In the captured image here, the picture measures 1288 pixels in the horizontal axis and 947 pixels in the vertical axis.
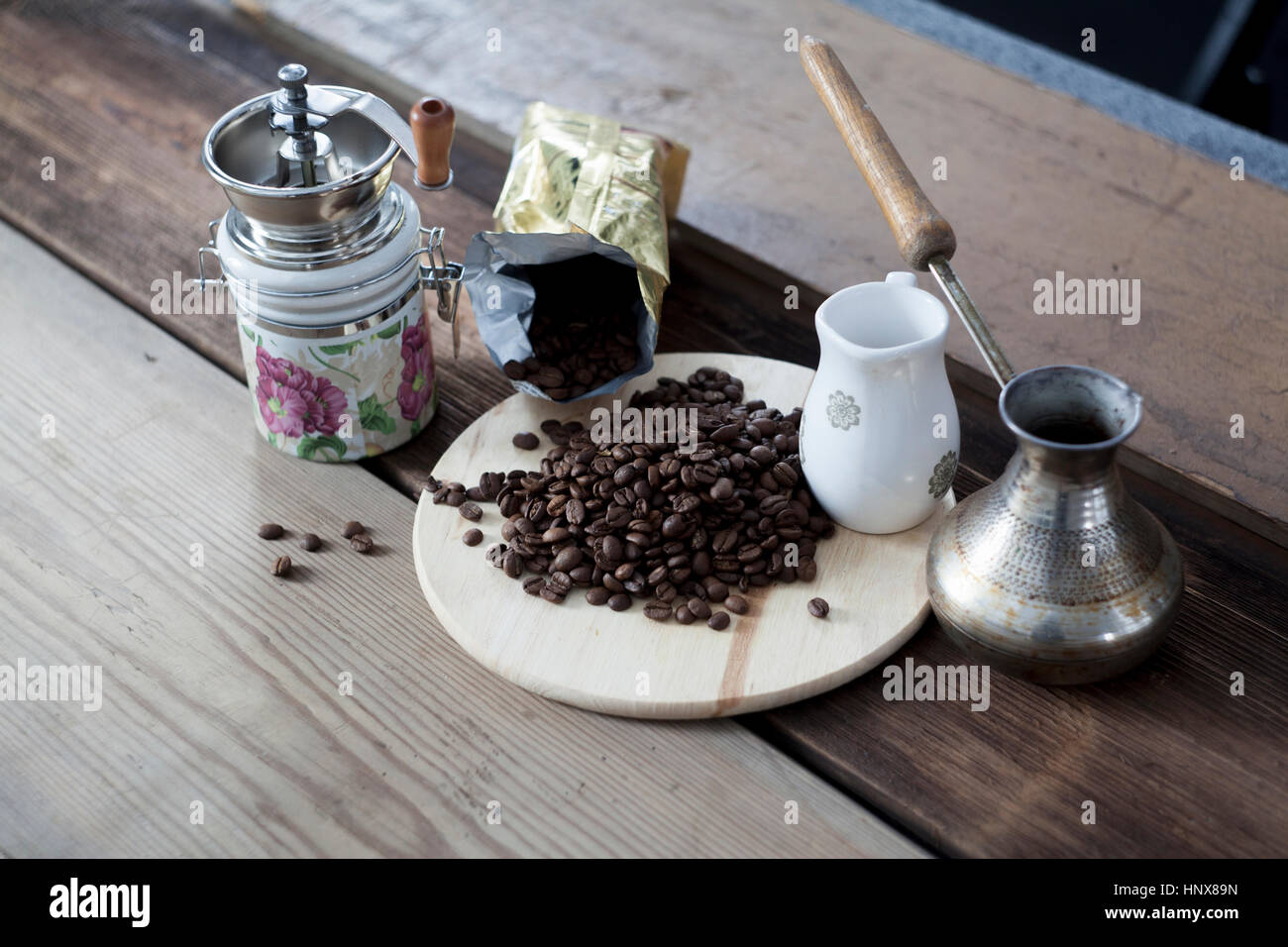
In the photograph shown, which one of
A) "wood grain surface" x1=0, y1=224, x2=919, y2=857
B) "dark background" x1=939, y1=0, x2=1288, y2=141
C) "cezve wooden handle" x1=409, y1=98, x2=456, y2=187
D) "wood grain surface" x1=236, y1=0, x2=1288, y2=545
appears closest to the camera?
"wood grain surface" x1=0, y1=224, x2=919, y2=857

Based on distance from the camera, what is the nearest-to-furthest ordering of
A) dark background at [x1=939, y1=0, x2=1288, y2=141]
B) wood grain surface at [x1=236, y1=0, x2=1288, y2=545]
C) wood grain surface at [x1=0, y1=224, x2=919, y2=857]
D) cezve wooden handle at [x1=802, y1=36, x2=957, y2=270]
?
wood grain surface at [x1=0, y1=224, x2=919, y2=857]
cezve wooden handle at [x1=802, y1=36, x2=957, y2=270]
wood grain surface at [x1=236, y1=0, x2=1288, y2=545]
dark background at [x1=939, y1=0, x2=1288, y2=141]

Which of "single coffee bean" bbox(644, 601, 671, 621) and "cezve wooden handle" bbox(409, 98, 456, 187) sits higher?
"cezve wooden handle" bbox(409, 98, 456, 187)

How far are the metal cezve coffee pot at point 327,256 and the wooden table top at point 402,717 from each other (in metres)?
0.09

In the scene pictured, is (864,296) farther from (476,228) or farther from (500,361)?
(476,228)

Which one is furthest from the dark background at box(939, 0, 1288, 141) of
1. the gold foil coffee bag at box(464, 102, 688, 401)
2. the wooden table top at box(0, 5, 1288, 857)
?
the wooden table top at box(0, 5, 1288, 857)

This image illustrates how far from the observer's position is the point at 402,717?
1.02 meters

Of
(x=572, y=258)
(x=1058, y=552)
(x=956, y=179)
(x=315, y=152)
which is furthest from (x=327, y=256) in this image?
(x=956, y=179)

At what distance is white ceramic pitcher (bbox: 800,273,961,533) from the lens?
1.06 m

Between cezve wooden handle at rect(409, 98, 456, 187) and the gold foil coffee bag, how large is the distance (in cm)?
8

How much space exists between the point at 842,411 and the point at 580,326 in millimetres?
335

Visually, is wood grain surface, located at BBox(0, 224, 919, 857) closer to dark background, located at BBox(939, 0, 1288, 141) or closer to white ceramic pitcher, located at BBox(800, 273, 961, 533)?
white ceramic pitcher, located at BBox(800, 273, 961, 533)

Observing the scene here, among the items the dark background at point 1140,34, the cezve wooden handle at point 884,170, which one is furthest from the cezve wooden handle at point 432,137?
the dark background at point 1140,34

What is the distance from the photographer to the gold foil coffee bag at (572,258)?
1249 millimetres

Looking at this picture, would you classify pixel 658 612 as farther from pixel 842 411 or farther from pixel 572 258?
pixel 572 258
